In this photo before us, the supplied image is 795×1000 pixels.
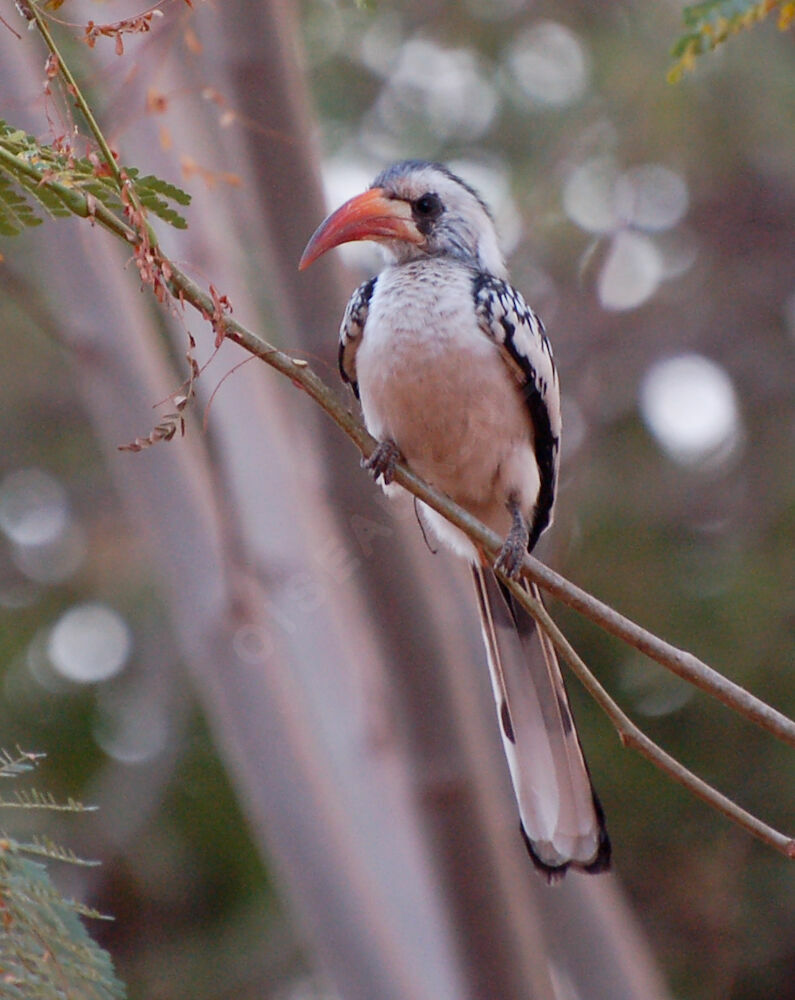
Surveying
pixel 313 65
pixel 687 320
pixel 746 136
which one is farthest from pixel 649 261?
pixel 313 65

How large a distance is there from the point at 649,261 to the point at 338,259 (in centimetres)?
239

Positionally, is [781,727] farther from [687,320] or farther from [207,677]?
[687,320]

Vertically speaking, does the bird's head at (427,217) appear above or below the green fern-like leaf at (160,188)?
above

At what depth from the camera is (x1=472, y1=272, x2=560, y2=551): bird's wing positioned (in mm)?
2299

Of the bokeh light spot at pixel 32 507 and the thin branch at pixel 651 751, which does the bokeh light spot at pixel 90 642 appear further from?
the thin branch at pixel 651 751

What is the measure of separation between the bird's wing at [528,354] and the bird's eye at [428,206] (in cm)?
20

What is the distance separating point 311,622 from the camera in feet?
10.5

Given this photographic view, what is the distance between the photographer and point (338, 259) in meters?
2.86

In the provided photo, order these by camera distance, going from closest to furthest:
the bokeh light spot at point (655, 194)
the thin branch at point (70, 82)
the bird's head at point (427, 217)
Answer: the thin branch at point (70, 82) < the bird's head at point (427, 217) < the bokeh light spot at point (655, 194)

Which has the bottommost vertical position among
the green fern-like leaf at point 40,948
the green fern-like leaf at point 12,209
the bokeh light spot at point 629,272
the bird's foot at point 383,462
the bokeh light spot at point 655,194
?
the green fern-like leaf at point 40,948

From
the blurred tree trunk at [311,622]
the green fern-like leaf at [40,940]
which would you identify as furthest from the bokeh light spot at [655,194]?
the green fern-like leaf at [40,940]

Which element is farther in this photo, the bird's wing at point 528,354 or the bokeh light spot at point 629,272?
the bokeh light spot at point 629,272

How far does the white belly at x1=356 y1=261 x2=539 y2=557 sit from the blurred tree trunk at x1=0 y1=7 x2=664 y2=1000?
0.77ft

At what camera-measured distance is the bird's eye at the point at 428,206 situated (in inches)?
100
